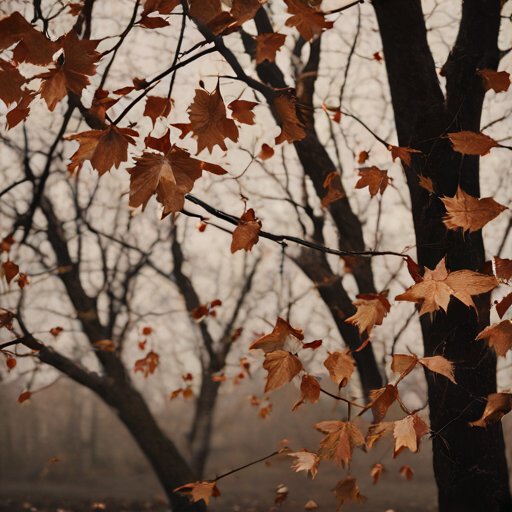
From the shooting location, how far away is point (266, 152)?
159 centimetres

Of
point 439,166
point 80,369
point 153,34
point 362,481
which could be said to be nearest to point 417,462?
point 362,481

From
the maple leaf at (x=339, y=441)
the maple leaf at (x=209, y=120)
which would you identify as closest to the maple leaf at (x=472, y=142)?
the maple leaf at (x=209, y=120)

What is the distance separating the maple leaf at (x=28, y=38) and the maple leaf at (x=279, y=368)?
522mm

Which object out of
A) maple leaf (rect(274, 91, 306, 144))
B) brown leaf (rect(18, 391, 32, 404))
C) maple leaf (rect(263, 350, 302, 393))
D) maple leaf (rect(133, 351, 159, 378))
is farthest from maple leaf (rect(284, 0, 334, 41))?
brown leaf (rect(18, 391, 32, 404))

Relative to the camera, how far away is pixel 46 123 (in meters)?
1.73

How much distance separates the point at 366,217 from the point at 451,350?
866mm

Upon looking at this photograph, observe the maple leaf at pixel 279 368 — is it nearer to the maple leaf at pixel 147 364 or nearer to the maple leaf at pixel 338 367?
the maple leaf at pixel 338 367

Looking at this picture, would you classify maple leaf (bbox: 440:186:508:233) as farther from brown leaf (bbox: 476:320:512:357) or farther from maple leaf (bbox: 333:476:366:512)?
maple leaf (bbox: 333:476:366:512)

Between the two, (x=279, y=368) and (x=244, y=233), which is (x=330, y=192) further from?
(x=279, y=368)

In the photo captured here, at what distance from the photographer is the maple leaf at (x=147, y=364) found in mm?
1678

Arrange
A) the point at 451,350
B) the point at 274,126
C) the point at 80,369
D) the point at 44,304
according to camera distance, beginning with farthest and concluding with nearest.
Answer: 1. the point at 44,304
2. the point at 274,126
3. the point at 80,369
4. the point at 451,350

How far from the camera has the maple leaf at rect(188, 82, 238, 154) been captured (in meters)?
0.56

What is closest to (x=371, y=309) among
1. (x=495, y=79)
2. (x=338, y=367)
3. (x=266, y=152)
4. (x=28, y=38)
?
(x=338, y=367)

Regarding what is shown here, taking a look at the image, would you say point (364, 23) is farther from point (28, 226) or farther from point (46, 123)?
point (28, 226)
